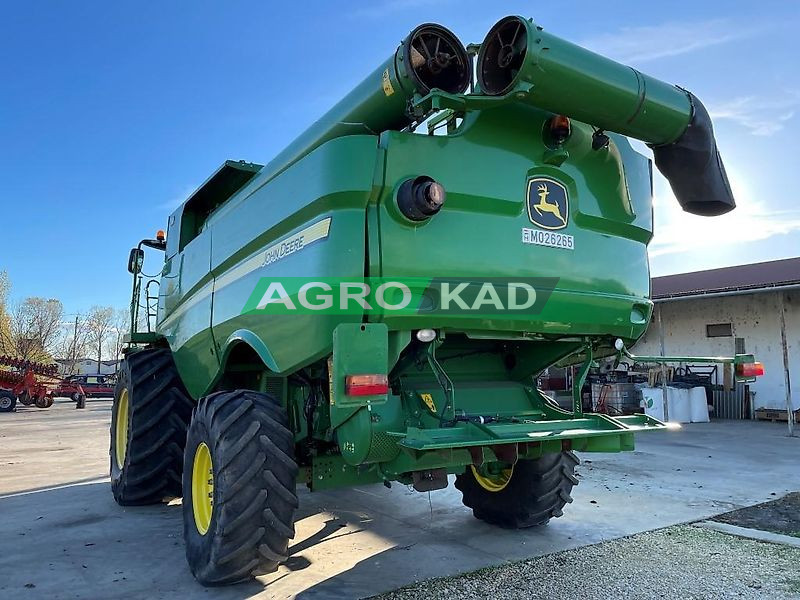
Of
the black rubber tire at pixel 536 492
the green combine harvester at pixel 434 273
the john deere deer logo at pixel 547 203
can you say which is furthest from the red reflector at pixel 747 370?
the john deere deer logo at pixel 547 203

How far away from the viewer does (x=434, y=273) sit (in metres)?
3.35

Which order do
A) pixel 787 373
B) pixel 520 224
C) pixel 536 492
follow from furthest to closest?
pixel 787 373 → pixel 536 492 → pixel 520 224

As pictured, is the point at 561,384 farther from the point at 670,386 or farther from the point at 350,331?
the point at 350,331

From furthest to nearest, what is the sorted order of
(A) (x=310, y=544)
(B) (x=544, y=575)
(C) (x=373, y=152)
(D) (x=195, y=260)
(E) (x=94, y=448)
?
(E) (x=94, y=448)
(D) (x=195, y=260)
(A) (x=310, y=544)
(B) (x=544, y=575)
(C) (x=373, y=152)

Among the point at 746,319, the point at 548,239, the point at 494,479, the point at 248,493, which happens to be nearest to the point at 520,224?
the point at 548,239

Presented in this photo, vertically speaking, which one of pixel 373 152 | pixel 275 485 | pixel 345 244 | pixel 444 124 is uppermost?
pixel 444 124

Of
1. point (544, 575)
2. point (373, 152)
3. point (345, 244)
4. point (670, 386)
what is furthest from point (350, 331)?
point (670, 386)

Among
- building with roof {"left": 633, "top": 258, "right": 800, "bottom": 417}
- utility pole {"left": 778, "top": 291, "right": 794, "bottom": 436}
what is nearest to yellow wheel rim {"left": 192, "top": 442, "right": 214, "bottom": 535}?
utility pole {"left": 778, "top": 291, "right": 794, "bottom": 436}

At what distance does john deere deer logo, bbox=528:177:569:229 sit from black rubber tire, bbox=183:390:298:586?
1968 millimetres

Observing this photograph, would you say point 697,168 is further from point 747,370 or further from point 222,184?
point 222,184

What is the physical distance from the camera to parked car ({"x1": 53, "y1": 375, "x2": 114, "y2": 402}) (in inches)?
1009

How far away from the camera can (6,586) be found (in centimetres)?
373

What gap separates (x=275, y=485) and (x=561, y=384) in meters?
15.2

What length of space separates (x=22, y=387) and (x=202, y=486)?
2164 cm
